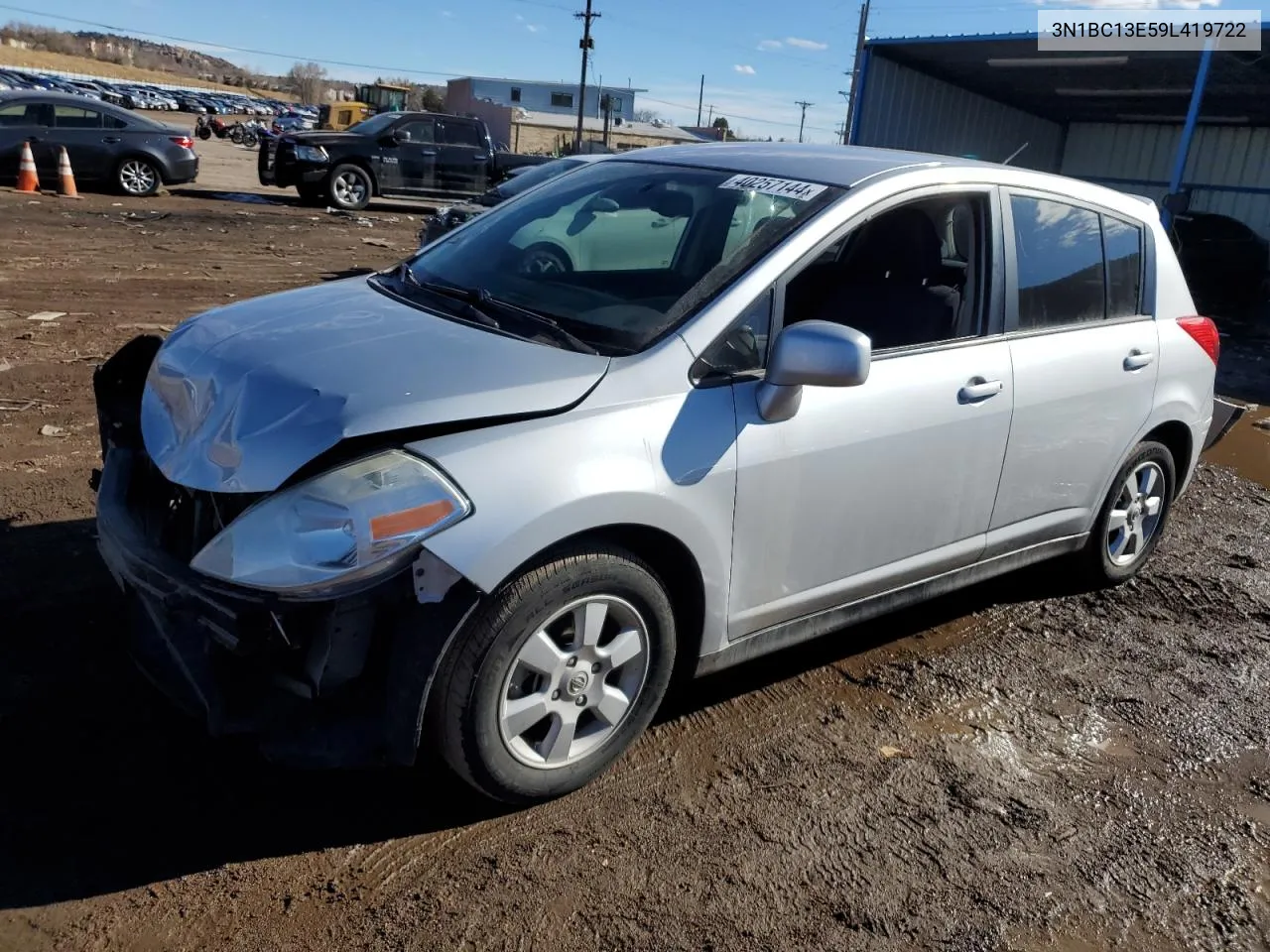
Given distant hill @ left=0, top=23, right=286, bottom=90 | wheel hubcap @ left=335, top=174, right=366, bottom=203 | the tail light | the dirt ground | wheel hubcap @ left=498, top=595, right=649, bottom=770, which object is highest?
distant hill @ left=0, top=23, right=286, bottom=90

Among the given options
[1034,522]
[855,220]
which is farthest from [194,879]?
[1034,522]

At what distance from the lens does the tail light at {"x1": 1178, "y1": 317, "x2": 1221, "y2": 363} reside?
4574 mm

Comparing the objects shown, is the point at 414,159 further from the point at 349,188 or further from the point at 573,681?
the point at 573,681

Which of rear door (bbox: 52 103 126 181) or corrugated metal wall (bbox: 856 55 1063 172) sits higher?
corrugated metal wall (bbox: 856 55 1063 172)

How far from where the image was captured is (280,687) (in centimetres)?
259

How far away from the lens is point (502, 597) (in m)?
2.57

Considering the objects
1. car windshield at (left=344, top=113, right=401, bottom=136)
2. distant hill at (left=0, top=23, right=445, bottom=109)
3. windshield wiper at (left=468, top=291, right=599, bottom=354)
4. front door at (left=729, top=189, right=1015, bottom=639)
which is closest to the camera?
windshield wiper at (left=468, top=291, right=599, bottom=354)

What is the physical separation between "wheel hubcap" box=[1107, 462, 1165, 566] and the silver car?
1.35ft

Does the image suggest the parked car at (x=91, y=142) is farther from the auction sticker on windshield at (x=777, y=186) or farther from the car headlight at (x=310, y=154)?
the auction sticker on windshield at (x=777, y=186)

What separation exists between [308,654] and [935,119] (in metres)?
18.6

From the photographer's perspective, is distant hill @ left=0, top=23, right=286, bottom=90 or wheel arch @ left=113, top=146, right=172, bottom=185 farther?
distant hill @ left=0, top=23, right=286, bottom=90

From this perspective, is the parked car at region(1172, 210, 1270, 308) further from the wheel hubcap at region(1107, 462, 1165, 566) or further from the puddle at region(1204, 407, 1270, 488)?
the wheel hubcap at region(1107, 462, 1165, 566)

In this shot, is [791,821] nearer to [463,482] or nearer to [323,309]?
[463,482]

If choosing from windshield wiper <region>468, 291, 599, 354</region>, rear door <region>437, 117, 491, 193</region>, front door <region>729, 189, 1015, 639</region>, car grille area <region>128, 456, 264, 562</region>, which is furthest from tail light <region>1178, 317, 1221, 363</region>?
rear door <region>437, 117, 491, 193</region>
